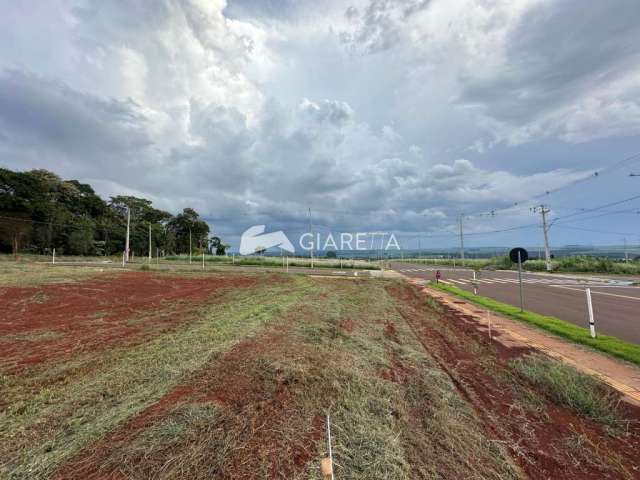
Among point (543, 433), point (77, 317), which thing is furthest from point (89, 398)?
point (77, 317)

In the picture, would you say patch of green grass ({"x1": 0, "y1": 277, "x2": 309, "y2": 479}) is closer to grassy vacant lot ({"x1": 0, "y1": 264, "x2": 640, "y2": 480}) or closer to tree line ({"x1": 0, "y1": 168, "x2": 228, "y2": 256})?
grassy vacant lot ({"x1": 0, "y1": 264, "x2": 640, "y2": 480})

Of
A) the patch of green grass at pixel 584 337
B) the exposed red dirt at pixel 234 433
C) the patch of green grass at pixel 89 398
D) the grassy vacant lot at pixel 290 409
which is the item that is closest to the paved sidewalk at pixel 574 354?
the patch of green grass at pixel 584 337

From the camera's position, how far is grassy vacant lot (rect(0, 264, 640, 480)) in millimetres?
2256

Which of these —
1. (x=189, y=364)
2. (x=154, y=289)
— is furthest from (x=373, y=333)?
(x=154, y=289)

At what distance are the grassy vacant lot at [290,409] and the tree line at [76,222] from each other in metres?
47.8

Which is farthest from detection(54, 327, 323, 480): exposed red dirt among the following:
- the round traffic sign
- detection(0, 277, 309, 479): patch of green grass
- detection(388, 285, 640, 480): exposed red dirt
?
the round traffic sign

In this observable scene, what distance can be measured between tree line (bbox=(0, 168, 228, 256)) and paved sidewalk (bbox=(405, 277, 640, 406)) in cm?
5129

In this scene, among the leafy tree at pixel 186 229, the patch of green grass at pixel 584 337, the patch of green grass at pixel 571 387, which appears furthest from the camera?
the leafy tree at pixel 186 229

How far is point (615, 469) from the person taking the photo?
2369 millimetres

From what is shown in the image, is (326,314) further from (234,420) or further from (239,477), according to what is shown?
(239,477)

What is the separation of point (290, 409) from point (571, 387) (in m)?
3.94

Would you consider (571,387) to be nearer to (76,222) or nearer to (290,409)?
(290,409)

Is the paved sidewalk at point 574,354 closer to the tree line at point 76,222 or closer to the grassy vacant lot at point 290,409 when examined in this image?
the grassy vacant lot at point 290,409

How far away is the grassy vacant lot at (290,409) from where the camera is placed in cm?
226
